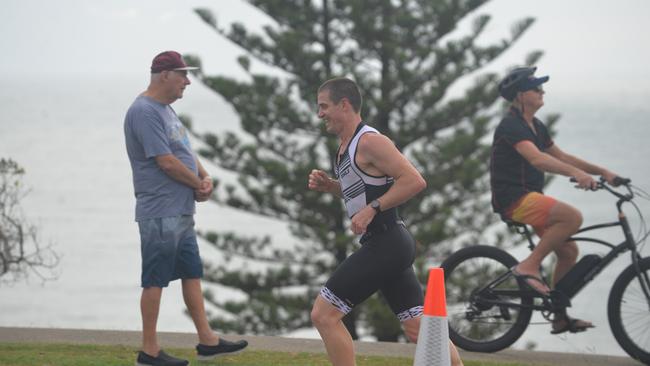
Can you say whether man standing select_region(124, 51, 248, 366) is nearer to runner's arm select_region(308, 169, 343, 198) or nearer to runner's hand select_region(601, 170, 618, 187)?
runner's arm select_region(308, 169, 343, 198)

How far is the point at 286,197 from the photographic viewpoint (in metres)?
25.6

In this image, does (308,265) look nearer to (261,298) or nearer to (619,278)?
(261,298)

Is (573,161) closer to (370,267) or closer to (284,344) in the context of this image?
(284,344)

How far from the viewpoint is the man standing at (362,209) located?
4.94m

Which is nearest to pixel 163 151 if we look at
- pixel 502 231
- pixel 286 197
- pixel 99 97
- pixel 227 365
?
pixel 227 365

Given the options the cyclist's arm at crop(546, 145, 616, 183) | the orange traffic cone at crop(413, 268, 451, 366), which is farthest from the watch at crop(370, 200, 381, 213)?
the cyclist's arm at crop(546, 145, 616, 183)

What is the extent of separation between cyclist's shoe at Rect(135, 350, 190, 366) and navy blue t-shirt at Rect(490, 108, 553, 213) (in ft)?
7.25

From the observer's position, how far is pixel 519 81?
685cm

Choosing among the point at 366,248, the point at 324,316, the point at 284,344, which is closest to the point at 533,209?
the point at 284,344

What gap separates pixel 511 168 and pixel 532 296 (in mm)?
817

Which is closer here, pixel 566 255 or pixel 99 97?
pixel 566 255

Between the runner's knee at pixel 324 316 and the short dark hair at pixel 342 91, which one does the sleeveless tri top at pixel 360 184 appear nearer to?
the short dark hair at pixel 342 91

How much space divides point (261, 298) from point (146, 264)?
20.5m

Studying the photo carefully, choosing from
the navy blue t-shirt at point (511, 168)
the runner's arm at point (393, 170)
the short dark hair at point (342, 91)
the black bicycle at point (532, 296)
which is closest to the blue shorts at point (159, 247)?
the short dark hair at point (342, 91)
